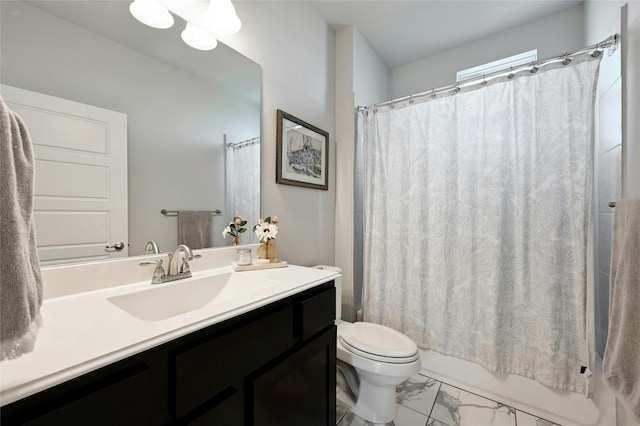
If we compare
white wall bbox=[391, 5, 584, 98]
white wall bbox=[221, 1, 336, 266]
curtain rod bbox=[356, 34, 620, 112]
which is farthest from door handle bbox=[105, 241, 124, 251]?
white wall bbox=[391, 5, 584, 98]

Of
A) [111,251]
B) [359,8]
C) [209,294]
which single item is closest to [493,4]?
[359,8]

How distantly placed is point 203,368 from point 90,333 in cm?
26

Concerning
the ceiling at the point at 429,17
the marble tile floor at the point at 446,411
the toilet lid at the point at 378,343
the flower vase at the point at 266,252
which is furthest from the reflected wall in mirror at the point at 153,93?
the marble tile floor at the point at 446,411

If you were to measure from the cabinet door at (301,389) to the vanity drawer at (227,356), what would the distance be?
0.07 meters

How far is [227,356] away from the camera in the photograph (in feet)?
2.35

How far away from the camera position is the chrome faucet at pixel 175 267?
100cm

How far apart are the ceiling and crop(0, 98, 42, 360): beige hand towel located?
2.00m

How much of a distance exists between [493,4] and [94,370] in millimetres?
2776

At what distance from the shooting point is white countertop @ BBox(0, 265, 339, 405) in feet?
1.42

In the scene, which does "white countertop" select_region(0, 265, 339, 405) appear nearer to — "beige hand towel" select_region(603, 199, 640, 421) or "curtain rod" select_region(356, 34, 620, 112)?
"beige hand towel" select_region(603, 199, 640, 421)

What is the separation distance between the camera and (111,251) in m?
0.95

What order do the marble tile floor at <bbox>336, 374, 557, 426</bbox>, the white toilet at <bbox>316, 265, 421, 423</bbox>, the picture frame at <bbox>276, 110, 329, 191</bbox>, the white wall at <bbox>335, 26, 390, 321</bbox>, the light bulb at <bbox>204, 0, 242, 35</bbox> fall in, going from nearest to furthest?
the light bulb at <bbox>204, 0, 242, 35</bbox>
the white toilet at <bbox>316, 265, 421, 423</bbox>
the marble tile floor at <bbox>336, 374, 557, 426</bbox>
the picture frame at <bbox>276, 110, 329, 191</bbox>
the white wall at <bbox>335, 26, 390, 321</bbox>

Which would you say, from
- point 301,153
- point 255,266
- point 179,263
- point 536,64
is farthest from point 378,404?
point 536,64

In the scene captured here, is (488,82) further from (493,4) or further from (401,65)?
(401,65)
